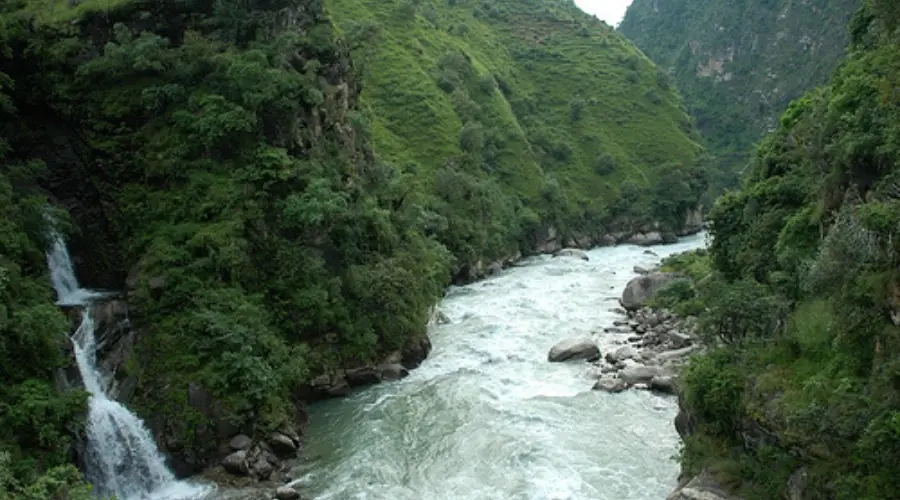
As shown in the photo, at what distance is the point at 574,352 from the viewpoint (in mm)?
36219

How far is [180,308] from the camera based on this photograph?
27.9m

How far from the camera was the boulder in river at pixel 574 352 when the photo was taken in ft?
119

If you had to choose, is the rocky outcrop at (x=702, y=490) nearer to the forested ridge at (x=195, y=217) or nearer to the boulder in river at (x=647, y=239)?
the forested ridge at (x=195, y=217)

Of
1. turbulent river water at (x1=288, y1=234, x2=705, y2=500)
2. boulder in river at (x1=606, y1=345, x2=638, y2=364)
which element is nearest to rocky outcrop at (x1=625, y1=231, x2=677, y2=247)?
turbulent river water at (x1=288, y1=234, x2=705, y2=500)

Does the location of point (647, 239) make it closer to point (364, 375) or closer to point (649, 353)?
point (649, 353)

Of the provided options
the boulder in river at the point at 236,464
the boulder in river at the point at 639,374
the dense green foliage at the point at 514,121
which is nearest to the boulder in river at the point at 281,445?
the boulder in river at the point at 236,464

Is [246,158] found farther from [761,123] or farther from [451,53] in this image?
[761,123]

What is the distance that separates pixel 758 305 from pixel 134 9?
103ft

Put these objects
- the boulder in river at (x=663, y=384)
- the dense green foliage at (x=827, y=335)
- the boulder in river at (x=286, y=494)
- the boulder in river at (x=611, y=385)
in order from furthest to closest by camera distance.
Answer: the boulder in river at (x=611, y=385) → the boulder in river at (x=663, y=384) → the boulder in river at (x=286, y=494) → the dense green foliage at (x=827, y=335)

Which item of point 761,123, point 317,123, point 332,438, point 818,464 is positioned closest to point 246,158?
point 317,123

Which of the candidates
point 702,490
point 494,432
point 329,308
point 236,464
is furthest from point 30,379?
point 702,490

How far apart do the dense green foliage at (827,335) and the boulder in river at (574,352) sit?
9.18 meters

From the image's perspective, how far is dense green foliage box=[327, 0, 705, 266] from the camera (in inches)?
2859

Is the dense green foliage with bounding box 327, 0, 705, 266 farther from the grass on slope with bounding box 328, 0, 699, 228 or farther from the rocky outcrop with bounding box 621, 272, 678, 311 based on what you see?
the rocky outcrop with bounding box 621, 272, 678, 311
